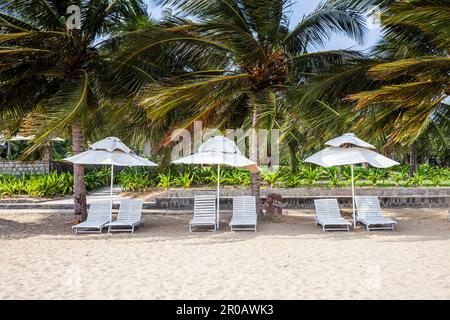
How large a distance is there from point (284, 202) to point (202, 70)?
5.67 meters

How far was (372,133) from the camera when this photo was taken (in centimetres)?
1046

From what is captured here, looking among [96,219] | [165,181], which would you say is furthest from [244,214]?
[165,181]

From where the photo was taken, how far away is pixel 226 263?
20.7 feet

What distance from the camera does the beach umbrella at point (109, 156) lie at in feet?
30.4

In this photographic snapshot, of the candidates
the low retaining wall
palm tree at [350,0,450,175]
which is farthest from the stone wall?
palm tree at [350,0,450,175]

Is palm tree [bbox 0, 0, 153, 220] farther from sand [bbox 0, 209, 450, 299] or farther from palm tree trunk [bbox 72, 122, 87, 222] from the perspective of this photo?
sand [bbox 0, 209, 450, 299]

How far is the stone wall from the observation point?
737 inches

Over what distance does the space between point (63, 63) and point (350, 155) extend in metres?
7.74

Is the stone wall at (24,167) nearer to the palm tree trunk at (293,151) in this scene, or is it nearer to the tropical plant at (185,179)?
the tropical plant at (185,179)

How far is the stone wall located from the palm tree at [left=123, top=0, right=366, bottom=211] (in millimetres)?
10697
